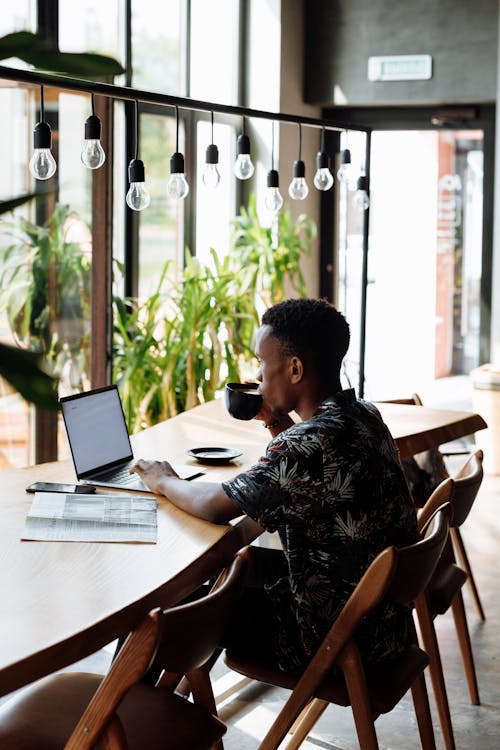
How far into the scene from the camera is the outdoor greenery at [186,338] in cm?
580

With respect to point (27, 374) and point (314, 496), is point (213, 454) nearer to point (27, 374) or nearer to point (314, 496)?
point (314, 496)

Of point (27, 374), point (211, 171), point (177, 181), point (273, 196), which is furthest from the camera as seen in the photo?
point (273, 196)

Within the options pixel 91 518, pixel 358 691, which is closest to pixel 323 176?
pixel 91 518

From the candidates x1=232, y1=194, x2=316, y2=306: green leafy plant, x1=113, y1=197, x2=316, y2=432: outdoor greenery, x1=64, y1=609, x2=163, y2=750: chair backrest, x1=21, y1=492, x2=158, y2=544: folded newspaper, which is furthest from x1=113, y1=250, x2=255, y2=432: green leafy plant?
x1=64, y1=609, x2=163, y2=750: chair backrest

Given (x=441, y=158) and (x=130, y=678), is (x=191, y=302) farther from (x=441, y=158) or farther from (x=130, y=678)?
(x=130, y=678)

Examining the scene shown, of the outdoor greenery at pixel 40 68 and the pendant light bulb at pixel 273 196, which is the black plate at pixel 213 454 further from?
the outdoor greenery at pixel 40 68

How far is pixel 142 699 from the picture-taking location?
6.64 feet

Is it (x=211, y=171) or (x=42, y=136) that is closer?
(x=42, y=136)

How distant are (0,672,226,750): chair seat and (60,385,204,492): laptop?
66cm

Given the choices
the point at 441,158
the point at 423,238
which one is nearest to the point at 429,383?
the point at 423,238

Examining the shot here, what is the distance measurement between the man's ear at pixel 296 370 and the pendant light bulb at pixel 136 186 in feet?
3.51

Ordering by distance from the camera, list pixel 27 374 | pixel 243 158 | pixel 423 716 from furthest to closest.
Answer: pixel 243 158 → pixel 423 716 → pixel 27 374

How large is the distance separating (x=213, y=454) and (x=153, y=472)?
47 cm

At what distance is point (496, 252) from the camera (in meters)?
7.04
